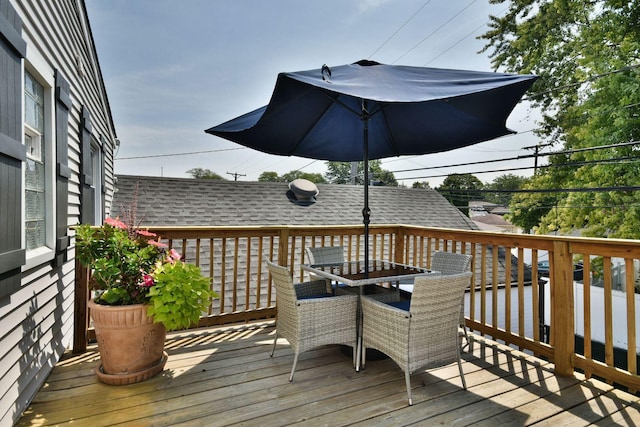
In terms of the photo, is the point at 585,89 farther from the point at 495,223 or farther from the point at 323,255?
the point at 495,223

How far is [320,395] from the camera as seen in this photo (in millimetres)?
2373

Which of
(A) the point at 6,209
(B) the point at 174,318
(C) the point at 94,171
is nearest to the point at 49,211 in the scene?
(A) the point at 6,209

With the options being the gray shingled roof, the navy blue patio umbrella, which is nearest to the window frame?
Answer: the navy blue patio umbrella

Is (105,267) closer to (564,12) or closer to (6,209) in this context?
(6,209)

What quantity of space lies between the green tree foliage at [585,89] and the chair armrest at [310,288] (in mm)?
8953

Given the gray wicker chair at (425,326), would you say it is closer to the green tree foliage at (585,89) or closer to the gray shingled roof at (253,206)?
the gray shingled roof at (253,206)

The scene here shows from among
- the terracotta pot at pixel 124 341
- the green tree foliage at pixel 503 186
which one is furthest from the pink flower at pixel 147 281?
the green tree foliage at pixel 503 186

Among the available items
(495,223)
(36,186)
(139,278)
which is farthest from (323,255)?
(495,223)

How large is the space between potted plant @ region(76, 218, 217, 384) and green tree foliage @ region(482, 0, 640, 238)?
10.1m

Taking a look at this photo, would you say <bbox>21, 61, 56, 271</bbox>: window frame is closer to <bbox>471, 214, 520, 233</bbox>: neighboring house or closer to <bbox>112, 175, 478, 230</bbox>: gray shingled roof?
<bbox>112, 175, 478, 230</bbox>: gray shingled roof

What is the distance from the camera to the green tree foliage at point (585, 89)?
10336 mm

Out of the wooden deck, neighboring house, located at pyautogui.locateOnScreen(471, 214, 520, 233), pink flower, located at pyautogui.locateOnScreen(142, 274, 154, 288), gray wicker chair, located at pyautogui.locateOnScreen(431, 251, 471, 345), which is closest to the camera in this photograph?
the wooden deck

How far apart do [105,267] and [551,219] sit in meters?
18.2

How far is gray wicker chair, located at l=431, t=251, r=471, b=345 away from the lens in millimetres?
3297
